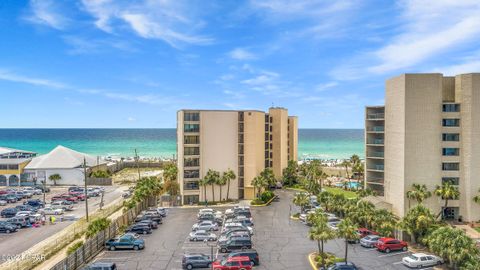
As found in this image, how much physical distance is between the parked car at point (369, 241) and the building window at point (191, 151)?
130 feet

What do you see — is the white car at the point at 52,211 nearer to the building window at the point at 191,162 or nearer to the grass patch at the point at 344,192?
the building window at the point at 191,162

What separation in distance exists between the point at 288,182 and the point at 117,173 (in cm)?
6000

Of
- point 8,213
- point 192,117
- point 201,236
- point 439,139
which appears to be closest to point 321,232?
point 201,236

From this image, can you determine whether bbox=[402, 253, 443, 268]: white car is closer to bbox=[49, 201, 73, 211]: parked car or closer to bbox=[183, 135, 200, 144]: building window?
bbox=[183, 135, 200, 144]: building window

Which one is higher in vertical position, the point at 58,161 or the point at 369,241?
the point at 58,161

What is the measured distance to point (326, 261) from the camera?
135ft

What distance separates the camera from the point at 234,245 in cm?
4634

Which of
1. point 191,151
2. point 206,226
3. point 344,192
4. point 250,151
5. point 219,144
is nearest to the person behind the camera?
point 206,226

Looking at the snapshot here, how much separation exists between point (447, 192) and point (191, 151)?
45.6 metres

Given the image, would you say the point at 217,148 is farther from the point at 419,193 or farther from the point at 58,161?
the point at 58,161

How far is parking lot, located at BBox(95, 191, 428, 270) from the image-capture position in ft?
137

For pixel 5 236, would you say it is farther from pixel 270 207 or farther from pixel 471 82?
pixel 471 82

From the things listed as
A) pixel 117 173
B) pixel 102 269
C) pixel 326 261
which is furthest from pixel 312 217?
pixel 117 173

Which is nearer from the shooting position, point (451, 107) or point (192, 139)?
point (451, 107)
